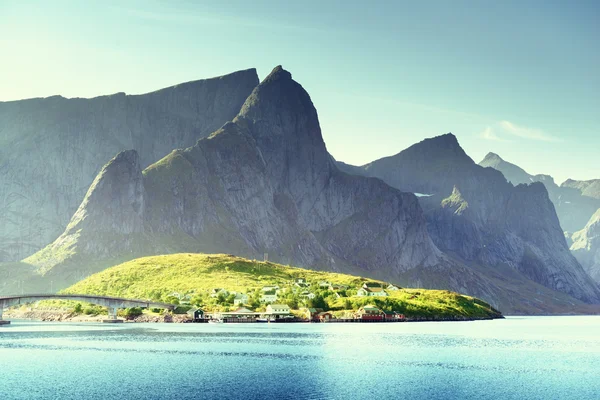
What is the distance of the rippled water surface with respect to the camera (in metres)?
88.5

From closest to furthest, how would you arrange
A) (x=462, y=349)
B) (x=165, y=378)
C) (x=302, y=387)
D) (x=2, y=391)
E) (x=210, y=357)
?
(x=2, y=391)
(x=302, y=387)
(x=165, y=378)
(x=210, y=357)
(x=462, y=349)

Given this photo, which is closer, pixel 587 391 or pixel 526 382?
pixel 587 391

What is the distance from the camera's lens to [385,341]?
6368 inches

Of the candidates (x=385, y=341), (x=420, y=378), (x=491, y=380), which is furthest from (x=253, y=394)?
(x=385, y=341)

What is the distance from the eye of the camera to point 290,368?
109m

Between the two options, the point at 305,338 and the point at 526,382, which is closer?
the point at 526,382

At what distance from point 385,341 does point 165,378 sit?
73788 mm

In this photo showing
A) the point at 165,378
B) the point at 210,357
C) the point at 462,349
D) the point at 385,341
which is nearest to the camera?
the point at 165,378

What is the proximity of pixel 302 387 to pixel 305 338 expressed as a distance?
254 feet

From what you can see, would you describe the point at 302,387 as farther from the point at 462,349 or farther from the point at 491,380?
the point at 462,349

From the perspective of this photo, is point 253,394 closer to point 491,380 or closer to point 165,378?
point 165,378

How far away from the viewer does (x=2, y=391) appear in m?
85.8

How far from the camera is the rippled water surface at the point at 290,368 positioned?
8850cm

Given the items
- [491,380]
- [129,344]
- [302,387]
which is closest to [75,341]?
[129,344]
